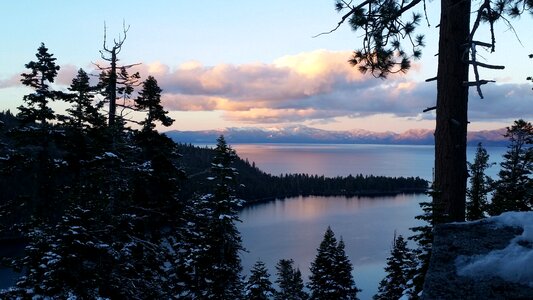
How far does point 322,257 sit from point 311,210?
388ft

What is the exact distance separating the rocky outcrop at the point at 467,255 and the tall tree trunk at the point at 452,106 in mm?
2571

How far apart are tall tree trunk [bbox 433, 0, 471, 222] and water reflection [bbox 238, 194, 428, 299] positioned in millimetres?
42844

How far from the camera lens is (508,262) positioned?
344cm

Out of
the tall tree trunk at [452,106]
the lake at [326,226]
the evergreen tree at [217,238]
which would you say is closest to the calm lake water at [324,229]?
the lake at [326,226]

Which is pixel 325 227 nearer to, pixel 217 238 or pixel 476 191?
pixel 476 191

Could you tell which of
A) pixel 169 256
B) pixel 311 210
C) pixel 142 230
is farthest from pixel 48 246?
pixel 311 210

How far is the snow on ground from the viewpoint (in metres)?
3.29

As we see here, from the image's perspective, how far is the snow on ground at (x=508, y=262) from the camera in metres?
3.29

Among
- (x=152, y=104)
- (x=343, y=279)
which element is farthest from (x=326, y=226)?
(x=152, y=104)

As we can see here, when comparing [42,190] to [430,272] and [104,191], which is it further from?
[430,272]

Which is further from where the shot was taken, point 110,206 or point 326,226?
point 326,226

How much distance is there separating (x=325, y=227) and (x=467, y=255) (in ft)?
361

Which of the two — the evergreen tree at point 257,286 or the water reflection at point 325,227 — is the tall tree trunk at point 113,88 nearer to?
the evergreen tree at point 257,286

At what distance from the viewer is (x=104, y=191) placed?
43.3ft
